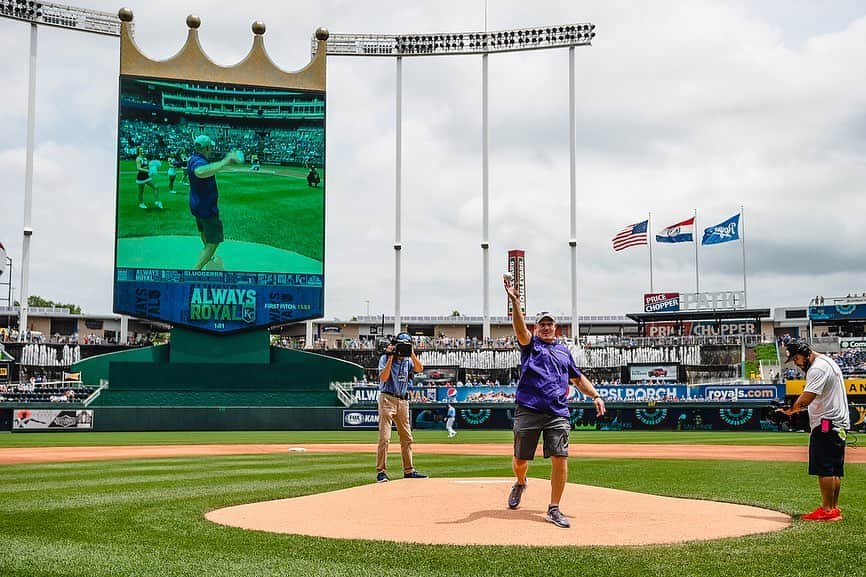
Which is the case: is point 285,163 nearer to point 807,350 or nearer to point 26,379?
point 26,379

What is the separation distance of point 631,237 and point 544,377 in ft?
152

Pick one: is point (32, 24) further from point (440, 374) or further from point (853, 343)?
point (853, 343)

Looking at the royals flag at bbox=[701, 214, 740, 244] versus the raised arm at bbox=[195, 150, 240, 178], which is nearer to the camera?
the raised arm at bbox=[195, 150, 240, 178]

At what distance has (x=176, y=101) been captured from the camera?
44.4 metres

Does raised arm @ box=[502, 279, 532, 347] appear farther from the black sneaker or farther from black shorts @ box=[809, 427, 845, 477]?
black shorts @ box=[809, 427, 845, 477]

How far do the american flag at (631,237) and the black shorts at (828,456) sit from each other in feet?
148

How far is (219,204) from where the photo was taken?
4419 centimetres

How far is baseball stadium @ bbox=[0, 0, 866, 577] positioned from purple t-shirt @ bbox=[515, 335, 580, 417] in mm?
35

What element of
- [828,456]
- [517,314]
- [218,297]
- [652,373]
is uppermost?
Answer: [218,297]

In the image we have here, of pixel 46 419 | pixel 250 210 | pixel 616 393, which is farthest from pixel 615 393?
pixel 46 419

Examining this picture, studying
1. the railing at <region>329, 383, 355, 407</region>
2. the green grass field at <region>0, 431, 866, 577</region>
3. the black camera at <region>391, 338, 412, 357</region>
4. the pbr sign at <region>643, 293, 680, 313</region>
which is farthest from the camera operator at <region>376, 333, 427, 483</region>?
the pbr sign at <region>643, 293, 680, 313</region>

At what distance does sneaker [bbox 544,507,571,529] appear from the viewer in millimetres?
7520

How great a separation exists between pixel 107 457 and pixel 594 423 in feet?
83.9

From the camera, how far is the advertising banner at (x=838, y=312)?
63.8 meters
